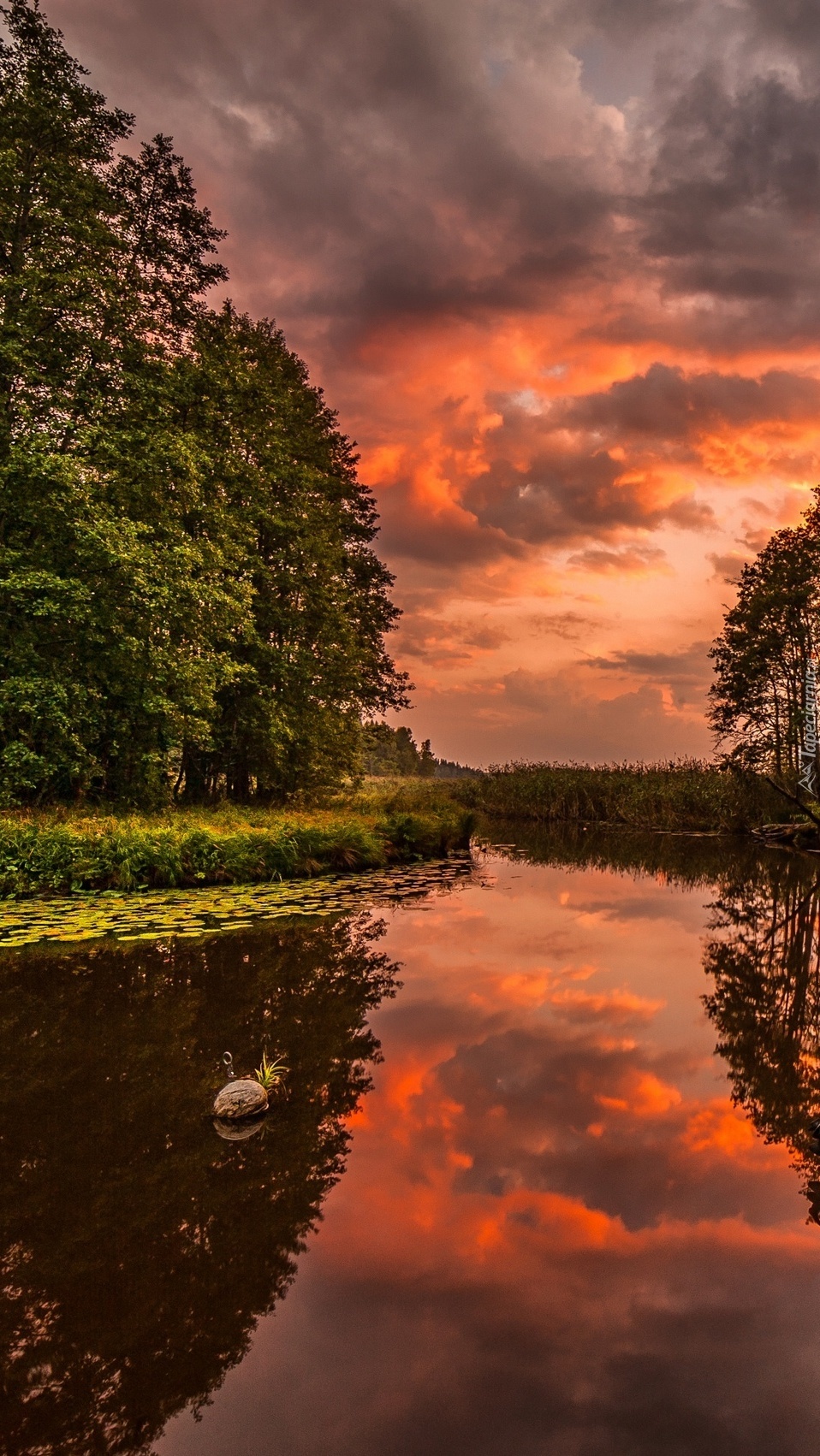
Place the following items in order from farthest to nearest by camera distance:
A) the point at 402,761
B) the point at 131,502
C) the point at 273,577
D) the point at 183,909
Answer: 1. the point at 402,761
2. the point at 273,577
3. the point at 131,502
4. the point at 183,909

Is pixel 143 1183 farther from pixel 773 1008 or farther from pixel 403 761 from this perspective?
pixel 403 761

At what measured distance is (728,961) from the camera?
1070 cm

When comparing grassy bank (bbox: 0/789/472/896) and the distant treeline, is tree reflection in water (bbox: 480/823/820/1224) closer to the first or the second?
grassy bank (bbox: 0/789/472/896)

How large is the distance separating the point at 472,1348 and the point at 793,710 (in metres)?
35.8

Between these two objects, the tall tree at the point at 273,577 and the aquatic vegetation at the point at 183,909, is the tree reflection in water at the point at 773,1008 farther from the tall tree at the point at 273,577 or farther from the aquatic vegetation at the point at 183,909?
the tall tree at the point at 273,577

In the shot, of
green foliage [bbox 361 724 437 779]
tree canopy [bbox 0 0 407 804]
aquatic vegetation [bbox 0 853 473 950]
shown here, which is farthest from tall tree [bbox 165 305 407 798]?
green foliage [bbox 361 724 437 779]

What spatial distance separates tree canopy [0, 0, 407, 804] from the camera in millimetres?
16562

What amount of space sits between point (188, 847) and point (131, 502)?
10395 millimetres

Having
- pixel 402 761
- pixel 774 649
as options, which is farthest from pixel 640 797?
pixel 402 761

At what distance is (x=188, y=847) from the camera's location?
14266 millimetres

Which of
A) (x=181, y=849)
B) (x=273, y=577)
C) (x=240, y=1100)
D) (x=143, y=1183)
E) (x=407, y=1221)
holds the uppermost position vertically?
(x=273, y=577)

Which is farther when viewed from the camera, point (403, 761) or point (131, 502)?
point (403, 761)

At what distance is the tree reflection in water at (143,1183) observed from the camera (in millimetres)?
2969

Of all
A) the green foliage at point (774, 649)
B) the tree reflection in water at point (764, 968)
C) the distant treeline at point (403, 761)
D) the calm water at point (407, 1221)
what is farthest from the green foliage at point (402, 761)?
the calm water at point (407, 1221)
